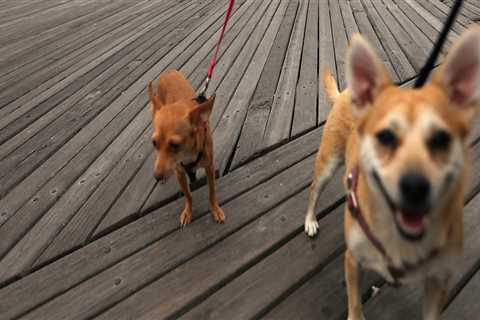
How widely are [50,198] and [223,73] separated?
3.05 meters

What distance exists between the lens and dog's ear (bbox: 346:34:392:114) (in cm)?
142

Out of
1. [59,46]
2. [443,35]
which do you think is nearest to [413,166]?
[443,35]

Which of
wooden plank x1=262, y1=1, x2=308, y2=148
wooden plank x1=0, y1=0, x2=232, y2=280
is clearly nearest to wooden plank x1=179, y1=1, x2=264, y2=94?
wooden plank x1=262, y1=1, x2=308, y2=148

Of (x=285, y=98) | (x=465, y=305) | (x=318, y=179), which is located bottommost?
(x=465, y=305)

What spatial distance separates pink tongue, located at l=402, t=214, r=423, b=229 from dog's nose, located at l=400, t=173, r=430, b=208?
9cm

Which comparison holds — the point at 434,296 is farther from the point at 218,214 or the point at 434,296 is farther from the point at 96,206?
the point at 96,206

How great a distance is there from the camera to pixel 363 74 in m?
1.52

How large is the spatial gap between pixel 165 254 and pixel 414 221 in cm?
179

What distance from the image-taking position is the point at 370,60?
145 cm

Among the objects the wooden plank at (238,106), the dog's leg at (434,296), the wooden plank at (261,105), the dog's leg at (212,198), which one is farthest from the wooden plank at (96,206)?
the dog's leg at (434,296)

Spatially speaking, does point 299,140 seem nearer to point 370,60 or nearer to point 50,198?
point 370,60

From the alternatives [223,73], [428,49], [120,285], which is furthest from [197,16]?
[120,285]

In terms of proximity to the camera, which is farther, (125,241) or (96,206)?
(96,206)

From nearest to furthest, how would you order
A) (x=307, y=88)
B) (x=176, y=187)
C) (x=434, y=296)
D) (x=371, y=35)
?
(x=434, y=296) → (x=176, y=187) → (x=307, y=88) → (x=371, y=35)
